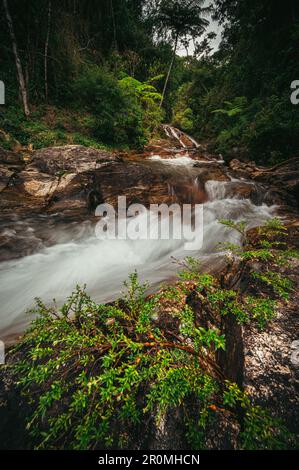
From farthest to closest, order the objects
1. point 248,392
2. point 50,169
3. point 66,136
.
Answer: point 66,136
point 50,169
point 248,392

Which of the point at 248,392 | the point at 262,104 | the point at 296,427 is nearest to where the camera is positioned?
the point at 296,427

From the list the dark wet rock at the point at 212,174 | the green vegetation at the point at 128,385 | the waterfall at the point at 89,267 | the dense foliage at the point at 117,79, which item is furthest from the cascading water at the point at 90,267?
the dense foliage at the point at 117,79

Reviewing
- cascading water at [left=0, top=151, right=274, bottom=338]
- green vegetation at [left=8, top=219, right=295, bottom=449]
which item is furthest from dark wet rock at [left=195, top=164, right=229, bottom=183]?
green vegetation at [left=8, top=219, right=295, bottom=449]

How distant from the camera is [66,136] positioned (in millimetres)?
8672

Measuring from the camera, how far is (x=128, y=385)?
3.57 feet

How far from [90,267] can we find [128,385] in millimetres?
3252

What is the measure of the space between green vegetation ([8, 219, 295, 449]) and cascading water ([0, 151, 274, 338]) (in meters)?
1.55

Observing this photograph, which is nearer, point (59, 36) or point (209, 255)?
point (209, 255)

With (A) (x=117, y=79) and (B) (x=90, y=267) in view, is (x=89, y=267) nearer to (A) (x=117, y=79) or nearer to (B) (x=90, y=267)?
(B) (x=90, y=267)

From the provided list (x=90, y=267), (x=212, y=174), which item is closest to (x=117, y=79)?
(x=212, y=174)

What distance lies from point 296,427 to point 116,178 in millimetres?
5741

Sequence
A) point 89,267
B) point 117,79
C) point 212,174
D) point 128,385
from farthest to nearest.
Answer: point 117,79, point 212,174, point 89,267, point 128,385
